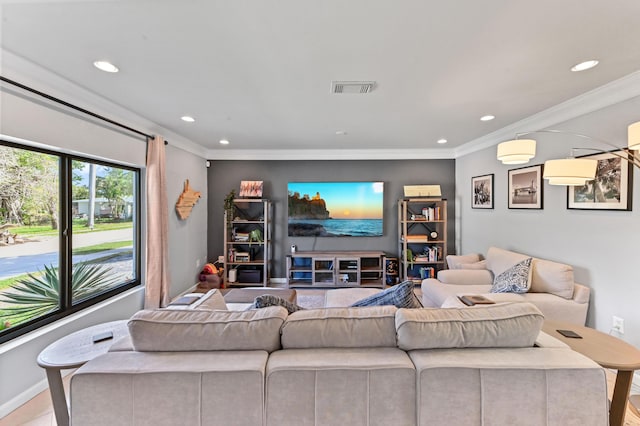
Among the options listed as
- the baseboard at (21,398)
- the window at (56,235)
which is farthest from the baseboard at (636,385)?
the window at (56,235)

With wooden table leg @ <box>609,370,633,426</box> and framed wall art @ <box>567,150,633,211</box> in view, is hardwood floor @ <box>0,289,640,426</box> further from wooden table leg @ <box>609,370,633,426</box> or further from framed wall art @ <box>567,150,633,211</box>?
framed wall art @ <box>567,150,633,211</box>

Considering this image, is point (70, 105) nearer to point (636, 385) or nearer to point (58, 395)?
point (58, 395)

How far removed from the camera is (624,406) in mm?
1517

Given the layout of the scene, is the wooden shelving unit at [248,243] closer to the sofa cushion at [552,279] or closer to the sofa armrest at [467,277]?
the sofa armrest at [467,277]

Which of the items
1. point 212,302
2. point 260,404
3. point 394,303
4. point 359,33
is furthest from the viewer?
point 212,302

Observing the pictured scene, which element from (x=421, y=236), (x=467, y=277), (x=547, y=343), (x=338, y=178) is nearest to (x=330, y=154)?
(x=338, y=178)

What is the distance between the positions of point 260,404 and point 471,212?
14.8 feet

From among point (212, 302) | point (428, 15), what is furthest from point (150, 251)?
point (428, 15)

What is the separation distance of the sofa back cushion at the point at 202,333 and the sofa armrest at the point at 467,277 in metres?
2.79

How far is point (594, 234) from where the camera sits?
101 inches

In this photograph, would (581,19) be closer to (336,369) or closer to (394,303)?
(394,303)

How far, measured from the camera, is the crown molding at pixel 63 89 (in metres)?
1.90

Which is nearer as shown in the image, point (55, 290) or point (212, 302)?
point (212, 302)

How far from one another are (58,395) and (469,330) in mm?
2198
